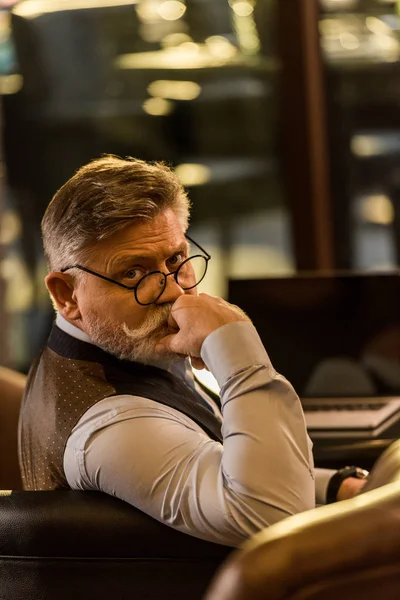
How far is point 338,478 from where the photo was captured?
185cm

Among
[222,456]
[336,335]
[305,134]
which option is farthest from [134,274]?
[305,134]

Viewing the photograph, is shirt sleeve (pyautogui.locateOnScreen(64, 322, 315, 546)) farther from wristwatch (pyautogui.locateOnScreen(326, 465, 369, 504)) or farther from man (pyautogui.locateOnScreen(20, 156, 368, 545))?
wristwatch (pyautogui.locateOnScreen(326, 465, 369, 504))

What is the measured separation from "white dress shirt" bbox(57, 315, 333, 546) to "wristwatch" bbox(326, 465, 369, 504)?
44cm

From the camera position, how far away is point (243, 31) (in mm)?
4699

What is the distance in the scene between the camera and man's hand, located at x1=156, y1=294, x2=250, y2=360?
4.80 feet

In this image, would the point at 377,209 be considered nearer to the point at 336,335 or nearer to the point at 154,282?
the point at 336,335

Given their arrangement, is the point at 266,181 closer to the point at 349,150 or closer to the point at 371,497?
the point at 349,150

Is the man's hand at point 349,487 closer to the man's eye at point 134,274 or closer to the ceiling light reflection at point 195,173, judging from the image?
the man's eye at point 134,274

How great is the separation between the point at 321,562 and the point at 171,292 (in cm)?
77

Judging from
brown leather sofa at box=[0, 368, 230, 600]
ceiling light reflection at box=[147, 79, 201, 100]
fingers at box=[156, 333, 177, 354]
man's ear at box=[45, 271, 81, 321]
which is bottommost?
brown leather sofa at box=[0, 368, 230, 600]

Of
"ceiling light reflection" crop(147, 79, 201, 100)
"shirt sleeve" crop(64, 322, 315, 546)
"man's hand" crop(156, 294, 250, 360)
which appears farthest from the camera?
"ceiling light reflection" crop(147, 79, 201, 100)

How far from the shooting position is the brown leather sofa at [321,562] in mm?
853

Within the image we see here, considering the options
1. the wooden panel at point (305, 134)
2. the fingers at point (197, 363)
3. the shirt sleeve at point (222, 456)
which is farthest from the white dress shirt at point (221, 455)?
the wooden panel at point (305, 134)

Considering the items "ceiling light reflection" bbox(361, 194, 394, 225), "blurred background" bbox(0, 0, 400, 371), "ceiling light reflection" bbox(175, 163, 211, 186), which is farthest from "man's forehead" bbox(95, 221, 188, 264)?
"ceiling light reflection" bbox(175, 163, 211, 186)
